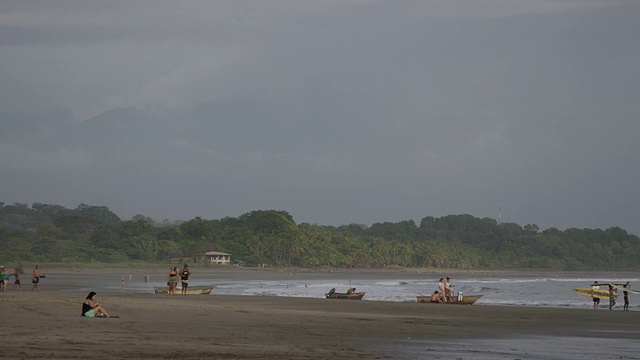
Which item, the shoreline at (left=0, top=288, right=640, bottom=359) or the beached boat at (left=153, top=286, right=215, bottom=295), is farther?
the beached boat at (left=153, top=286, right=215, bottom=295)

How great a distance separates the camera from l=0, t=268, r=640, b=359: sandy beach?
17.4 metres

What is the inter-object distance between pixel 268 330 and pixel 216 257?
116812 millimetres

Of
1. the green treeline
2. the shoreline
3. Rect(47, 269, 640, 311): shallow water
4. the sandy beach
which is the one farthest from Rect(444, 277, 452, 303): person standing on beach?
the green treeline

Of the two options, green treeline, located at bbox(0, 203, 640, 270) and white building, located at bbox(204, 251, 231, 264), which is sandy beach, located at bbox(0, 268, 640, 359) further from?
white building, located at bbox(204, 251, 231, 264)

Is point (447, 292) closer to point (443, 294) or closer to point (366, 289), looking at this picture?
point (443, 294)

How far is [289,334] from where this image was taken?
73.0 ft

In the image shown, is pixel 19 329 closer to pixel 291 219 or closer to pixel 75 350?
pixel 75 350

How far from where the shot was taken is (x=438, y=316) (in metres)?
33.2

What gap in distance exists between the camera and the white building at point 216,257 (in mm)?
137075

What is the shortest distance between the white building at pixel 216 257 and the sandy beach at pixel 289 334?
104 metres

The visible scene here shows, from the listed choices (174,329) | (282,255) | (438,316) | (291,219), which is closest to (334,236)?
(291,219)

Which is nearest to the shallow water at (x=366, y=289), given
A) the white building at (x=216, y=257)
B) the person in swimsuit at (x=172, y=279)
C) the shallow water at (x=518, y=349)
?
the person in swimsuit at (x=172, y=279)

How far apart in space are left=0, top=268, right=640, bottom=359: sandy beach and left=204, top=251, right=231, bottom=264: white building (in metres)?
104

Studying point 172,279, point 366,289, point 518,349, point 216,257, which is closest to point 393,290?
point 366,289
